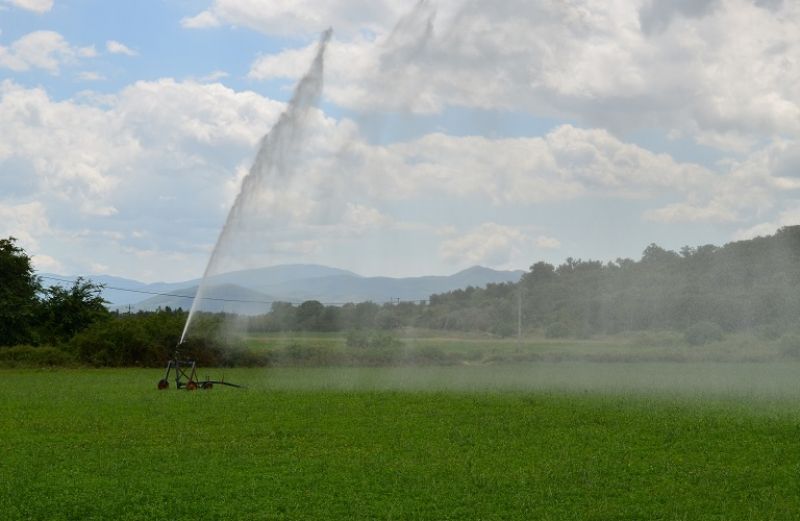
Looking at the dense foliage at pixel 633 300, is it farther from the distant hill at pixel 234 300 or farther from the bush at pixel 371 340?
the distant hill at pixel 234 300

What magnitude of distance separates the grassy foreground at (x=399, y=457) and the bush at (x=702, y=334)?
36.9m

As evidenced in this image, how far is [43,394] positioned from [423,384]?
15.8 m

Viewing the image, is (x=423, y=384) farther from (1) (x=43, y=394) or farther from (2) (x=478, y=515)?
(2) (x=478, y=515)

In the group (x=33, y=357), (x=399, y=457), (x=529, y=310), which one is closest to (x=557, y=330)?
(x=529, y=310)

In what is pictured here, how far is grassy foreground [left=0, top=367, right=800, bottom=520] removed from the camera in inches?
606

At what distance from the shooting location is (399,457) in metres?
19.5

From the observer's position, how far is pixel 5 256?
64.5m

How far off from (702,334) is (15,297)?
165ft

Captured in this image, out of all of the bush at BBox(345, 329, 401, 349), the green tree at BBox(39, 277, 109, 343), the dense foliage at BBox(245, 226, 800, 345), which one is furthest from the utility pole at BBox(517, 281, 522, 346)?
the green tree at BBox(39, 277, 109, 343)

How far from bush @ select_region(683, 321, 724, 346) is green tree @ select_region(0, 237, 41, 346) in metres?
48.3

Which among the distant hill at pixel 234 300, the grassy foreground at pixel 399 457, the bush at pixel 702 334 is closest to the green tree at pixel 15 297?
the distant hill at pixel 234 300

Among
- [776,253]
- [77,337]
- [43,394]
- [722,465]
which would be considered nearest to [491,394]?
[722,465]

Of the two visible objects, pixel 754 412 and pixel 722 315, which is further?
pixel 722 315

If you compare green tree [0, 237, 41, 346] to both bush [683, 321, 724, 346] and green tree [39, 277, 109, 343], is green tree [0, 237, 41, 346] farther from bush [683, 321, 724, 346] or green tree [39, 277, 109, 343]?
bush [683, 321, 724, 346]
